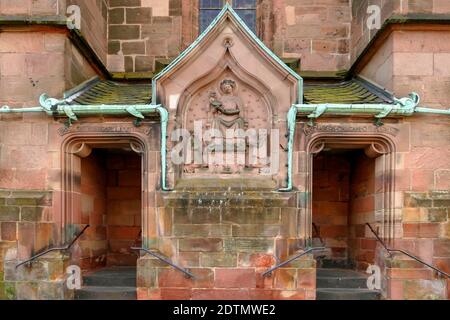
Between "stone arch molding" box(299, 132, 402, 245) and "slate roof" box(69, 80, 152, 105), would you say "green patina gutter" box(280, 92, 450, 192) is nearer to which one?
"stone arch molding" box(299, 132, 402, 245)

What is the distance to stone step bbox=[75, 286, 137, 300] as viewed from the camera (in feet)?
22.0

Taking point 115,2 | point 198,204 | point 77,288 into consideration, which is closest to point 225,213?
point 198,204

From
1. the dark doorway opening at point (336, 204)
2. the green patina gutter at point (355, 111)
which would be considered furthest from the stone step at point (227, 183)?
the dark doorway opening at point (336, 204)

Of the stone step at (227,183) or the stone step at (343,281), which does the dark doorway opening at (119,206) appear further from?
the stone step at (343,281)

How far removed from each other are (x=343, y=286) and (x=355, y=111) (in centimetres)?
264

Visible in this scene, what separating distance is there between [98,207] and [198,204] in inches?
102

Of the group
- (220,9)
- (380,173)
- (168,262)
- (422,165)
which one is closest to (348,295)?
(380,173)

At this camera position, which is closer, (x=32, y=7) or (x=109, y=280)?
(x=32, y=7)

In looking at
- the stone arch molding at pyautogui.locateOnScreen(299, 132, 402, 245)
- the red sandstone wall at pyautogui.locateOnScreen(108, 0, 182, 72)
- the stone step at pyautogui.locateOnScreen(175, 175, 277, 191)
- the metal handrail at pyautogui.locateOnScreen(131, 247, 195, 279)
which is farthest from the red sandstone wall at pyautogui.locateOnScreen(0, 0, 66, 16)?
the stone arch molding at pyautogui.locateOnScreen(299, 132, 402, 245)

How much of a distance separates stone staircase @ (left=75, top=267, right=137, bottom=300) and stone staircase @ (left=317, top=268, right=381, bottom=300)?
278 cm

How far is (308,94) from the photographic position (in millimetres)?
7520

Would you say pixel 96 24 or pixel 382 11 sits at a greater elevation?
pixel 96 24

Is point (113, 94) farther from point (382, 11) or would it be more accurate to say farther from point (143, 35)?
point (382, 11)

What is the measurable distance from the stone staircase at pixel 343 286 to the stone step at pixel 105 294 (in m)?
2.70
